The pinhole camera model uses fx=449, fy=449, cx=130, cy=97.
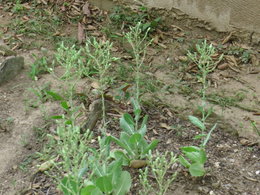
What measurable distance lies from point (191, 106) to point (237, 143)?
2.04 ft

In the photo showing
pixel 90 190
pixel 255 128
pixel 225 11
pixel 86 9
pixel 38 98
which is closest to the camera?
pixel 90 190

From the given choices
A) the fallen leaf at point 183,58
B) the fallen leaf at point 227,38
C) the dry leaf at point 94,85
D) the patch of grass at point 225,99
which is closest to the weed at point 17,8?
the dry leaf at point 94,85

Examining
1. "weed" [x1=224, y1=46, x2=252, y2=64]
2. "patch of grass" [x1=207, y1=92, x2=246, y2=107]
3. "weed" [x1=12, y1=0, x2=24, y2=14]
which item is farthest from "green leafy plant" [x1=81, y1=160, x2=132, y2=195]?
"weed" [x1=12, y1=0, x2=24, y2=14]

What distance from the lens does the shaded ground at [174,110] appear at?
335 centimetres

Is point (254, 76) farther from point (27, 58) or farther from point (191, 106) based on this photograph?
point (27, 58)

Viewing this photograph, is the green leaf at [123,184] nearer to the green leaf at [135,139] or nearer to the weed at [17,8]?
the green leaf at [135,139]

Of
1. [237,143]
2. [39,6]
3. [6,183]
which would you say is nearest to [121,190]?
[6,183]

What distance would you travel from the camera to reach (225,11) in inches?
200

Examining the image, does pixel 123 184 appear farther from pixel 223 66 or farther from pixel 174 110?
pixel 223 66

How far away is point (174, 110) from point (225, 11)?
160 cm

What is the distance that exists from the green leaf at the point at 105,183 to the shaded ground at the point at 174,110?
48cm

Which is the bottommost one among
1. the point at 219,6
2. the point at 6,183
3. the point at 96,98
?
the point at 6,183

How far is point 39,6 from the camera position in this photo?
19.5ft

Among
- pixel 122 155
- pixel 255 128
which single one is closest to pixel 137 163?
pixel 122 155
